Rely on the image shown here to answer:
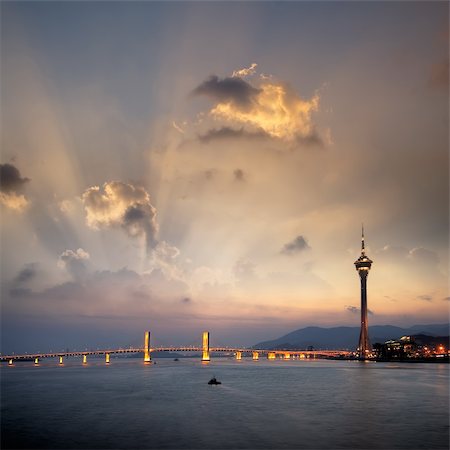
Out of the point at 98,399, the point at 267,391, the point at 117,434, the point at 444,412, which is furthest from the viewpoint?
the point at 267,391

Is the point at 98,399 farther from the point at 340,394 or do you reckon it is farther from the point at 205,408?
the point at 340,394

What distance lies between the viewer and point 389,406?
3066 inches

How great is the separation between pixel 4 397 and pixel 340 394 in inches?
2618

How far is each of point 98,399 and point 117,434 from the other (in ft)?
122

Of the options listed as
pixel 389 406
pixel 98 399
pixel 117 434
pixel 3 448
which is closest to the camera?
pixel 3 448

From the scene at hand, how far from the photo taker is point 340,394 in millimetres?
96500

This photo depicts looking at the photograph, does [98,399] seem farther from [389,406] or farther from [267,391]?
[389,406]

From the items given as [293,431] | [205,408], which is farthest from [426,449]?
[205,408]

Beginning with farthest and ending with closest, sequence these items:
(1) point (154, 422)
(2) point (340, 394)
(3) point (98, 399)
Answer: (2) point (340, 394) < (3) point (98, 399) < (1) point (154, 422)

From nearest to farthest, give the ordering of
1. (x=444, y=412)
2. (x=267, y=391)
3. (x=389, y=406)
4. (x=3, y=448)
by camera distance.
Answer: (x=3, y=448)
(x=444, y=412)
(x=389, y=406)
(x=267, y=391)

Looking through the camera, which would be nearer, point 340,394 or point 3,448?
point 3,448

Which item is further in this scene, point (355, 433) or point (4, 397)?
point (4, 397)

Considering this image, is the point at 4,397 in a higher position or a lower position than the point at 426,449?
lower

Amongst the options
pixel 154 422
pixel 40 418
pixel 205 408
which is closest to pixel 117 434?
pixel 154 422
